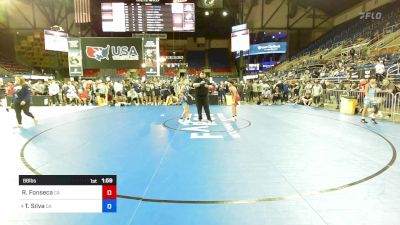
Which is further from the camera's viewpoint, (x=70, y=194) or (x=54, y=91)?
(x=54, y=91)

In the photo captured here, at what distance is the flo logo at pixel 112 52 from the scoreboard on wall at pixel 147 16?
1.32 meters

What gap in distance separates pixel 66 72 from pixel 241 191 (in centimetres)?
3865

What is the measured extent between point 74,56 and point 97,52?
4.44 ft

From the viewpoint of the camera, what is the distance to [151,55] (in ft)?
51.9

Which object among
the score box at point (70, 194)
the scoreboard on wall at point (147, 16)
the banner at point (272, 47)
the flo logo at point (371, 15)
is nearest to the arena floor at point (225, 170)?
the score box at point (70, 194)

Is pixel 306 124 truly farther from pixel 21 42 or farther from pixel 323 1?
pixel 21 42

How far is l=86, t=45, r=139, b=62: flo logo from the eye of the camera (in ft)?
51.9

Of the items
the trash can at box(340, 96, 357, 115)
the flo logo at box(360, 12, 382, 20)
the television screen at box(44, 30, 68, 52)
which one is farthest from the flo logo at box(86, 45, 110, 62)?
the flo logo at box(360, 12, 382, 20)

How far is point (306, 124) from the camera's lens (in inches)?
345

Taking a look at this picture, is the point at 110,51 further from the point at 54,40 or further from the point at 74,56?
the point at 54,40

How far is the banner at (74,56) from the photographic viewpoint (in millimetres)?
15596

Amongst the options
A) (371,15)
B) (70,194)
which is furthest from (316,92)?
(371,15)

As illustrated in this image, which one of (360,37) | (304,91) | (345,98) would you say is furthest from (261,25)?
(345,98)

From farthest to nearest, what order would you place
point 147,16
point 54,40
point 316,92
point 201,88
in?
point 54,40
point 147,16
point 316,92
point 201,88
